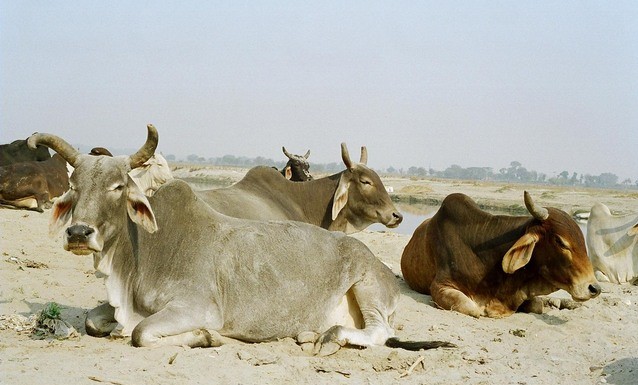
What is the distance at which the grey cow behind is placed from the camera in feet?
17.5

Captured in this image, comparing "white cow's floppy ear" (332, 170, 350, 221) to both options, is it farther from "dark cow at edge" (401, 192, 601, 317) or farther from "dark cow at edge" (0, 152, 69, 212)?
"dark cow at edge" (0, 152, 69, 212)

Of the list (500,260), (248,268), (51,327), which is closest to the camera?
(51,327)

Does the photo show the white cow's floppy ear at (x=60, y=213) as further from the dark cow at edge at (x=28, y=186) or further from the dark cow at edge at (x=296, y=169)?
the dark cow at edge at (x=28, y=186)

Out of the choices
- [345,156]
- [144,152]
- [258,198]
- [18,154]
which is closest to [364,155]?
[345,156]

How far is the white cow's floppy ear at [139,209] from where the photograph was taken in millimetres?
5562

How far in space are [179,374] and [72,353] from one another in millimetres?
829

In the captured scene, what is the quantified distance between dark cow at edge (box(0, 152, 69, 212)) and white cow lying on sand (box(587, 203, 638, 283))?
961 centimetres

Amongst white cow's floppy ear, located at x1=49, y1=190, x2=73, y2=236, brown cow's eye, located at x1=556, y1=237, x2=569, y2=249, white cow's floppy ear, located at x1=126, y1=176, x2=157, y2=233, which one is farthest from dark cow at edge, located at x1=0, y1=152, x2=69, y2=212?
brown cow's eye, located at x1=556, y1=237, x2=569, y2=249

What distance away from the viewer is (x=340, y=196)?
388 inches

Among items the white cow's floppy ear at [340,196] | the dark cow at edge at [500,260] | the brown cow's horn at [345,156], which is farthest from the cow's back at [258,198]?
the dark cow at edge at [500,260]

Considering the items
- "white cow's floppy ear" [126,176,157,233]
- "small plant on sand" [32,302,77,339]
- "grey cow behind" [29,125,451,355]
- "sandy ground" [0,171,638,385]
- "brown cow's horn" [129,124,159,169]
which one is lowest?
"sandy ground" [0,171,638,385]

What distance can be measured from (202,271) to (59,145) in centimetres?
140

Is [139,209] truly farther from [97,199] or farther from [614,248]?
[614,248]

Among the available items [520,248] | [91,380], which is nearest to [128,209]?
[91,380]
